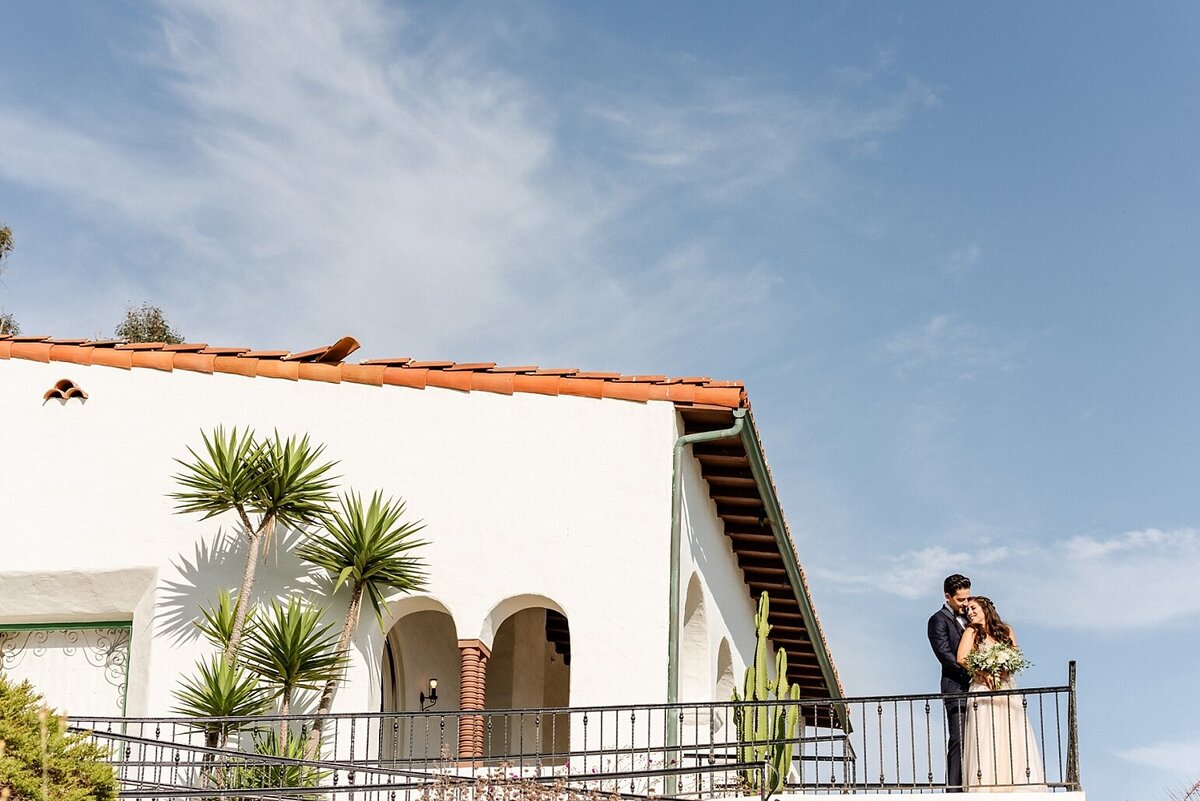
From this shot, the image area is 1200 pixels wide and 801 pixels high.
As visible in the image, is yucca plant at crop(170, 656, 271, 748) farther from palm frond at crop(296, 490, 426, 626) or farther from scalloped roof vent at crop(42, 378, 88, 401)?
scalloped roof vent at crop(42, 378, 88, 401)

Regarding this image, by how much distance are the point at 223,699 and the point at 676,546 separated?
4242mm

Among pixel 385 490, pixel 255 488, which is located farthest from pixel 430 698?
pixel 255 488

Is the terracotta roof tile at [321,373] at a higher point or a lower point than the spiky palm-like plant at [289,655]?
higher

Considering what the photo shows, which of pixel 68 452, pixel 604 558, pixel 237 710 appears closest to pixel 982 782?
pixel 604 558

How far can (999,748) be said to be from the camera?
12492 millimetres

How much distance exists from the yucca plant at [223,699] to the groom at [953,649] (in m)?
5.84

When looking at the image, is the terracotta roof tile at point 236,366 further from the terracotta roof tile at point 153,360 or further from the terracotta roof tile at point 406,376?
the terracotta roof tile at point 406,376

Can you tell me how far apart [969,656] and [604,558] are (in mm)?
3670

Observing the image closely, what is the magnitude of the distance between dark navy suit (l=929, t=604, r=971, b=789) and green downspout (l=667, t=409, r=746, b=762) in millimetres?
2397

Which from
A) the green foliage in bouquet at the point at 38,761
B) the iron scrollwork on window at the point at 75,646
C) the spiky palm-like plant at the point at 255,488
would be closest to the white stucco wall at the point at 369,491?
the iron scrollwork on window at the point at 75,646

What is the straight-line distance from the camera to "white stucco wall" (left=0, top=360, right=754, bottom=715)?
15.0 m

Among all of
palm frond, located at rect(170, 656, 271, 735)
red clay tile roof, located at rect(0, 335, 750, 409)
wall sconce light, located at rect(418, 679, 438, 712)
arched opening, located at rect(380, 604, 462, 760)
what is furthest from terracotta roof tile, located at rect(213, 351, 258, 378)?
wall sconce light, located at rect(418, 679, 438, 712)

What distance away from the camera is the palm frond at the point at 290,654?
14250 millimetres

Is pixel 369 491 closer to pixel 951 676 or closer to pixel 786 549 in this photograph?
pixel 786 549
